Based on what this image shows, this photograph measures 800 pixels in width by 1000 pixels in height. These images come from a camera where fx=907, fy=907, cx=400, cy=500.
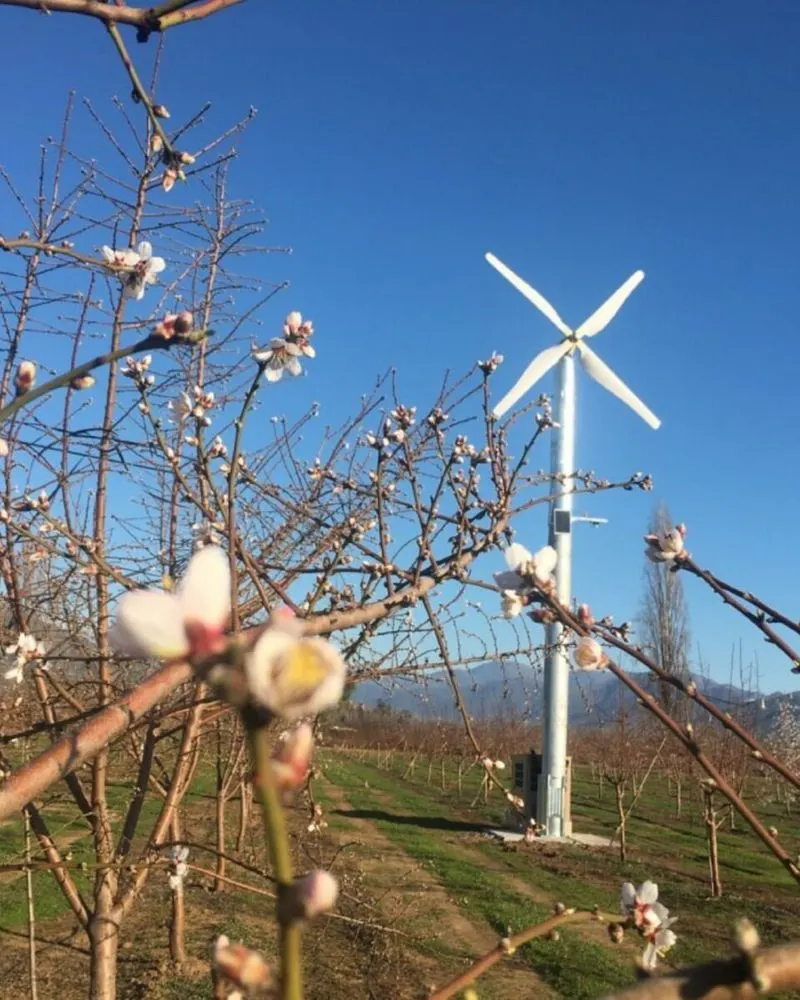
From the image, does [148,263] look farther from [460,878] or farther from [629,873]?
[629,873]

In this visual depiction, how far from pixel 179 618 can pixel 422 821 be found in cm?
1578

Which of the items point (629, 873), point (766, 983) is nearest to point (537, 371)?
point (629, 873)

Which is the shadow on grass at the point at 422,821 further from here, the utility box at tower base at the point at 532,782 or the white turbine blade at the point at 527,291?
the white turbine blade at the point at 527,291

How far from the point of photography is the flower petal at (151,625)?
1.27ft

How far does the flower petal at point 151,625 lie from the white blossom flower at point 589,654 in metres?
1.06

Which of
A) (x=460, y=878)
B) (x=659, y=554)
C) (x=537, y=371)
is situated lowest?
(x=460, y=878)

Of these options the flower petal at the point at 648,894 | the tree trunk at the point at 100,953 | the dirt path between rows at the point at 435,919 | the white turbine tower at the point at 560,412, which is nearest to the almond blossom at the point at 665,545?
the flower petal at the point at 648,894

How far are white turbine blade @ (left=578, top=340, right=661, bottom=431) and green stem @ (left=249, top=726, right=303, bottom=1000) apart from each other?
43.7 ft

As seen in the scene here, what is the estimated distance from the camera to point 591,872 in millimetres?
11336

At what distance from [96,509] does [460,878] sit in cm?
814

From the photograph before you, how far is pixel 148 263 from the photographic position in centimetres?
173

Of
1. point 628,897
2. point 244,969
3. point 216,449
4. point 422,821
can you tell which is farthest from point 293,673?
point 422,821

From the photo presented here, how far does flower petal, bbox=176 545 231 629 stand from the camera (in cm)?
40

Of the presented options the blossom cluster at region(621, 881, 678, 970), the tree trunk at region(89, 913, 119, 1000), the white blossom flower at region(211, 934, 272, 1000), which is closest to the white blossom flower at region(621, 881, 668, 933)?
the blossom cluster at region(621, 881, 678, 970)
